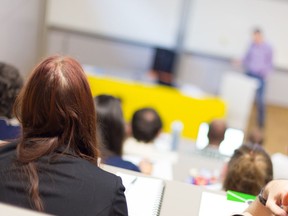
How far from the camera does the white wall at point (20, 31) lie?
3.48m

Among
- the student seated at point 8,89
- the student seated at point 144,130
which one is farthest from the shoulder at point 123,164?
the student seated at point 144,130

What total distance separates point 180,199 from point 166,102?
3696 millimetres

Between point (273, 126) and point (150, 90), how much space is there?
2.01 meters

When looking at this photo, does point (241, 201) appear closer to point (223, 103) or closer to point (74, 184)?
point (74, 184)

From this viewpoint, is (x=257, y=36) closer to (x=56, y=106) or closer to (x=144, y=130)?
(x=144, y=130)

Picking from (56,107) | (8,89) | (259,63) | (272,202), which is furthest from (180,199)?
(259,63)

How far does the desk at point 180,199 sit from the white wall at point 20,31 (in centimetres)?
263

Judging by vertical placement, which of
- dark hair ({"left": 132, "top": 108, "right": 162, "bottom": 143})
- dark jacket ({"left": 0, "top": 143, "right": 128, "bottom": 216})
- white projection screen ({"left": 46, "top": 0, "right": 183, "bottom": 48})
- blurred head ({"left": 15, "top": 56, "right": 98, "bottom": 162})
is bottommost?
dark hair ({"left": 132, "top": 108, "right": 162, "bottom": 143})

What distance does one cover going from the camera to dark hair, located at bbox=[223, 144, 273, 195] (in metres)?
1.63

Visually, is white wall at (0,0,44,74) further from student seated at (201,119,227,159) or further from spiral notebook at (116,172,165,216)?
spiral notebook at (116,172,165,216)

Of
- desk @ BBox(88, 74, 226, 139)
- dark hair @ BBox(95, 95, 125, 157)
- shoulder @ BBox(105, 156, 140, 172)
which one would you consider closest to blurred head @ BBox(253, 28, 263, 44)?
desk @ BBox(88, 74, 226, 139)

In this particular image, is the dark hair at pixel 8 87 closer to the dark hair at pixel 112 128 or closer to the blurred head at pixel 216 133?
the dark hair at pixel 112 128

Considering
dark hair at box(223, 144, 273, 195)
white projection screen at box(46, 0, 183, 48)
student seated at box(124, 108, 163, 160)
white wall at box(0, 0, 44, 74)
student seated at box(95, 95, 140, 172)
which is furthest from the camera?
white projection screen at box(46, 0, 183, 48)

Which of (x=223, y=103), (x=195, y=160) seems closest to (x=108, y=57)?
(x=223, y=103)
